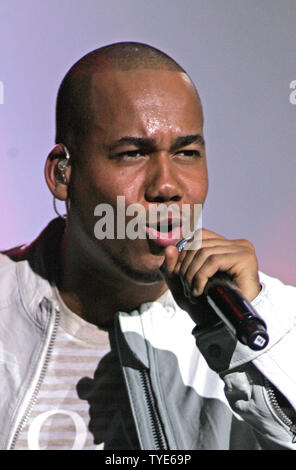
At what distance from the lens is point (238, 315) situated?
0.92 metres

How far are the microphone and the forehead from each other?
0.47m

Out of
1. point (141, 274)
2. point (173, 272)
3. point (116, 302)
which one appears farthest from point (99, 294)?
point (173, 272)

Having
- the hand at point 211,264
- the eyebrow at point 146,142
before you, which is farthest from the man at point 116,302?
the hand at point 211,264

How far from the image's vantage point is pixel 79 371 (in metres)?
1.47

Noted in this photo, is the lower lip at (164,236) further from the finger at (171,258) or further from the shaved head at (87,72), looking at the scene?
the shaved head at (87,72)

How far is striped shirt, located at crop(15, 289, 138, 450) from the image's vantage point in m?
1.41

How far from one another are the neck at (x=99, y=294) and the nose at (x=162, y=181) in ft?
0.88

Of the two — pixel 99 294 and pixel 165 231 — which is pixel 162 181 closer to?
pixel 165 231

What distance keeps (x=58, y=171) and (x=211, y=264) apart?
2.08ft

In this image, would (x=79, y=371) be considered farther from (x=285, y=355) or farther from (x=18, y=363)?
(x=285, y=355)

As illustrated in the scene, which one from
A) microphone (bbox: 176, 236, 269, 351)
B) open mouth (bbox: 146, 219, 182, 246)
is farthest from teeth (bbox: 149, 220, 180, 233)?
microphone (bbox: 176, 236, 269, 351)

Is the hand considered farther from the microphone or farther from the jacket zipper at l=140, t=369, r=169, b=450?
the jacket zipper at l=140, t=369, r=169, b=450

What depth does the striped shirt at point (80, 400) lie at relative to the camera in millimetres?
1407
